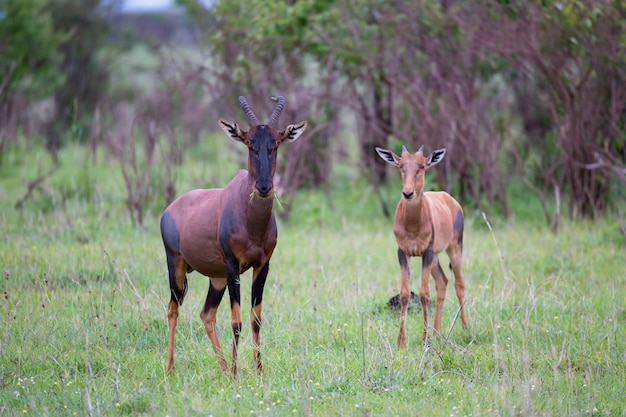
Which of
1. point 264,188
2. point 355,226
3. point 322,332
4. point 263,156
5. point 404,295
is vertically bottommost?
point 355,226

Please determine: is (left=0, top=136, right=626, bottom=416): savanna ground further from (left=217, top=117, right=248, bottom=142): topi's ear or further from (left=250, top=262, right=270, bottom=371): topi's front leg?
(left=217, top=117, right=248, bottom=142): topi's ear

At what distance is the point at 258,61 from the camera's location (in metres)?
12.8

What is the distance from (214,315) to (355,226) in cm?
545

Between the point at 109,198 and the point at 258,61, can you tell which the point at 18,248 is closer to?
the point at 109,198

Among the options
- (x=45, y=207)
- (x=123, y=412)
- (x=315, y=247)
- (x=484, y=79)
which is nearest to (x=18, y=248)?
(x=45, y=207)

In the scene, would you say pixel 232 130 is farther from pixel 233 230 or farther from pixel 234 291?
pixel 234 291

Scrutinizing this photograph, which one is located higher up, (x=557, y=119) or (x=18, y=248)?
(x=557, y=119)

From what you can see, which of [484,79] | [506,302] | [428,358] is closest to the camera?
[428,358]

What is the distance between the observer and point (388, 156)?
695 centimetres

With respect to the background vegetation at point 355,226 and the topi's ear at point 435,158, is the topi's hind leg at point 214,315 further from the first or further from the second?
the topi's ear at point 435,158

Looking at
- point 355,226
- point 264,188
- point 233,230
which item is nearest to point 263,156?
point 264,188

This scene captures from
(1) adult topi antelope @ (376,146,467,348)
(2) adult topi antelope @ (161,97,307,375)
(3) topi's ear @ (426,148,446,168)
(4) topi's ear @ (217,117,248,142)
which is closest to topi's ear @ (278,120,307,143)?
(2) adult topi antelope @ (161,97,307,375)

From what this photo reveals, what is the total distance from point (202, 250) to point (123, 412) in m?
1.24

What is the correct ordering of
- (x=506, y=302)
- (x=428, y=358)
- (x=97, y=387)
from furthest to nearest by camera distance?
(x=506, y=302)
(x=428, y=358)
(x=97, y=387)
